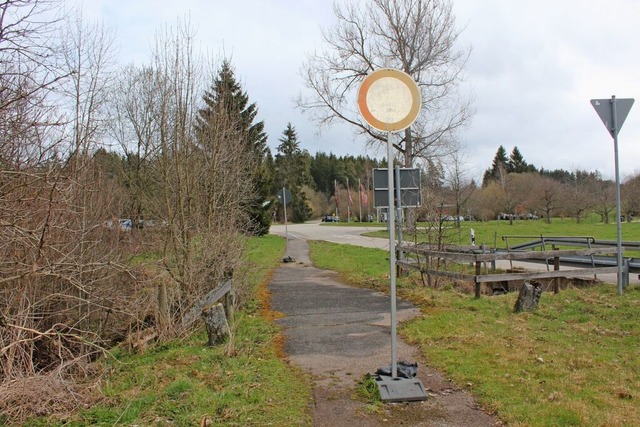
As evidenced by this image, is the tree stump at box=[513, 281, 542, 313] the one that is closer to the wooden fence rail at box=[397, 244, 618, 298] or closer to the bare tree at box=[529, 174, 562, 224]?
the wooden fence rail at box=[397, 244, 618, 298]

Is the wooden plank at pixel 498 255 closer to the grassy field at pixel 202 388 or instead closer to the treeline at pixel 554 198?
the grassy field at pixel 202 388

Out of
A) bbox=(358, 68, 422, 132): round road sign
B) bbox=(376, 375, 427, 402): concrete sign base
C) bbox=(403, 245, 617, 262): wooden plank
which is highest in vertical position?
bbox=(358, 68, 422, 132): round road sign

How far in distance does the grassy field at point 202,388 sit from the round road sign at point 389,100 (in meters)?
2.87

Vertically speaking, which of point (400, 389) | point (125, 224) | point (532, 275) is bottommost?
point (400, 389)

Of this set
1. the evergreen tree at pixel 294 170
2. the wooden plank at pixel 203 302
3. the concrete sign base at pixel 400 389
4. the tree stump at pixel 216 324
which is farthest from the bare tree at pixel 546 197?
the concrete sign base at pixel 400 389

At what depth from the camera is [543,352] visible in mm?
6219

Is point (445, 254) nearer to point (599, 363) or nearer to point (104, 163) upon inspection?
point (599, 363)

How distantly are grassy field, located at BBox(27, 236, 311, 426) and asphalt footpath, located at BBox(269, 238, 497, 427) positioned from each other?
28 cm

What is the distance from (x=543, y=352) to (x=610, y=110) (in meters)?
6.28

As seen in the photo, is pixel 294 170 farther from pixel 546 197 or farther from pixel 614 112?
pixel 614 112

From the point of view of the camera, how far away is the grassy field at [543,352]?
442 centimetres

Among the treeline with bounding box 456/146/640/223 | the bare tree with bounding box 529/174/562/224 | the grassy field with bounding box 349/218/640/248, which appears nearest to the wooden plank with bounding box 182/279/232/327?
the grassy field with bounding box 349/218/640/248

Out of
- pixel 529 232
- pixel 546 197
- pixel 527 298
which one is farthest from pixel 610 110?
pixel 546 197

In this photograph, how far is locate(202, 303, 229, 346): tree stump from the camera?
686cm
